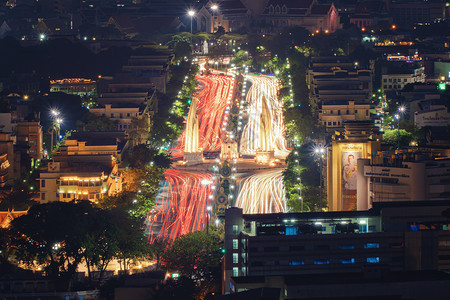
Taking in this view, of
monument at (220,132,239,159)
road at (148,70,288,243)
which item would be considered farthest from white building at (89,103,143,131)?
monument at (220,132,239,159)

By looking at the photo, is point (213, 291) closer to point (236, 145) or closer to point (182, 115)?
point (236, 145)

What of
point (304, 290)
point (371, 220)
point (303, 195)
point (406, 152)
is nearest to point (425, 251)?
point (371, 220)

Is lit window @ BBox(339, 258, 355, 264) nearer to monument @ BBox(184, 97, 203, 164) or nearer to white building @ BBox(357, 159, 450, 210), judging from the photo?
white building @ BBox(357, 159, 450, 210)

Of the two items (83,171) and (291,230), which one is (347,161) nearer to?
(83,171)

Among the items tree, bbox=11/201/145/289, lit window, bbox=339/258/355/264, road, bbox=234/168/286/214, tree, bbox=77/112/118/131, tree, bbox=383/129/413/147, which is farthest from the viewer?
tree, bbox=77/112/118/131

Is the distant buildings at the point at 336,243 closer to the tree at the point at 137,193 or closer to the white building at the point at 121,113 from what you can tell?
the tree at the point at 137,193

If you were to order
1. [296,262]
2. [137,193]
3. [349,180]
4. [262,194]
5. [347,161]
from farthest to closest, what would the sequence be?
1. [262,194]
2. [137,193]
3. [347,161]
4. [349,180]
5. [296,262]

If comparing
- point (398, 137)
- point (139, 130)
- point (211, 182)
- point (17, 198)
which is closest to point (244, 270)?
point (17, 198)
